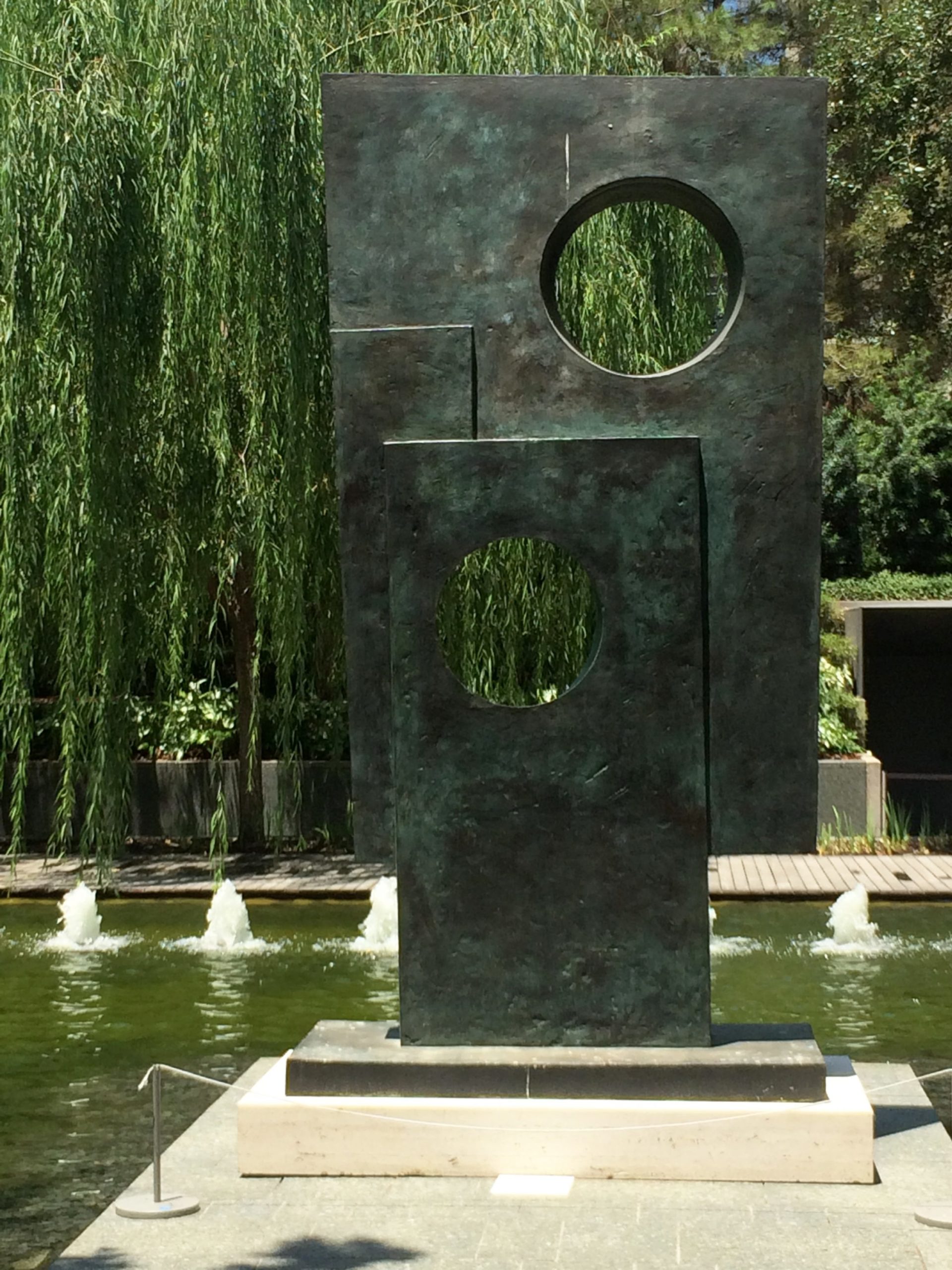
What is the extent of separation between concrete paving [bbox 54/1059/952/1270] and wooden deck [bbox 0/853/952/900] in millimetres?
6147

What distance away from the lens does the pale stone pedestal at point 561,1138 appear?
5.61 m

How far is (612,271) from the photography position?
11094 mm

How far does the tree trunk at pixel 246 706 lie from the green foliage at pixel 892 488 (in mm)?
10663

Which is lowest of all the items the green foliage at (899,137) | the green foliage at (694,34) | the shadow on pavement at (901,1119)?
the shadow on pavement at (901,1119)

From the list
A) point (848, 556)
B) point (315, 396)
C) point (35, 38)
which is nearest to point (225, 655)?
point (315, 396)

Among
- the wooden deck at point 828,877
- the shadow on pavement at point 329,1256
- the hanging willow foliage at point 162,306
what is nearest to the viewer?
the shadow on pavement at point 329,1256

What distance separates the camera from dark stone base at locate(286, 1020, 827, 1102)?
5.71 m

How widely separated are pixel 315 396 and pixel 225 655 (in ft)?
19.6

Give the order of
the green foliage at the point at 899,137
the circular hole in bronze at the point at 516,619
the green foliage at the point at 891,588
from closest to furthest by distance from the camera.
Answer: the circular hole in bronze at the point at 516,619
the green foliage at the point at 899,137
the green foliage at the point at 891,588

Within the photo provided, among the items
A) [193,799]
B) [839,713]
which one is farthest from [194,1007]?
[839,713]

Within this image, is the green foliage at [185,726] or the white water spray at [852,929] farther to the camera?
the green foliage at [185,726]

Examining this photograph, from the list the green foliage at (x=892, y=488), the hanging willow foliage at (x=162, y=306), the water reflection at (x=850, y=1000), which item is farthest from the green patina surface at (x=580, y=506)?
the green foliage at (x=892, y=488)

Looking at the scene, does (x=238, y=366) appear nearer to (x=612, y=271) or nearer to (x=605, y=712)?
(x=612, y=271)

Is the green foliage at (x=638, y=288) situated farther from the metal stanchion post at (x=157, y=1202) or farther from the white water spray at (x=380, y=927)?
the metal stanchion post at (x=157, y=1202)
